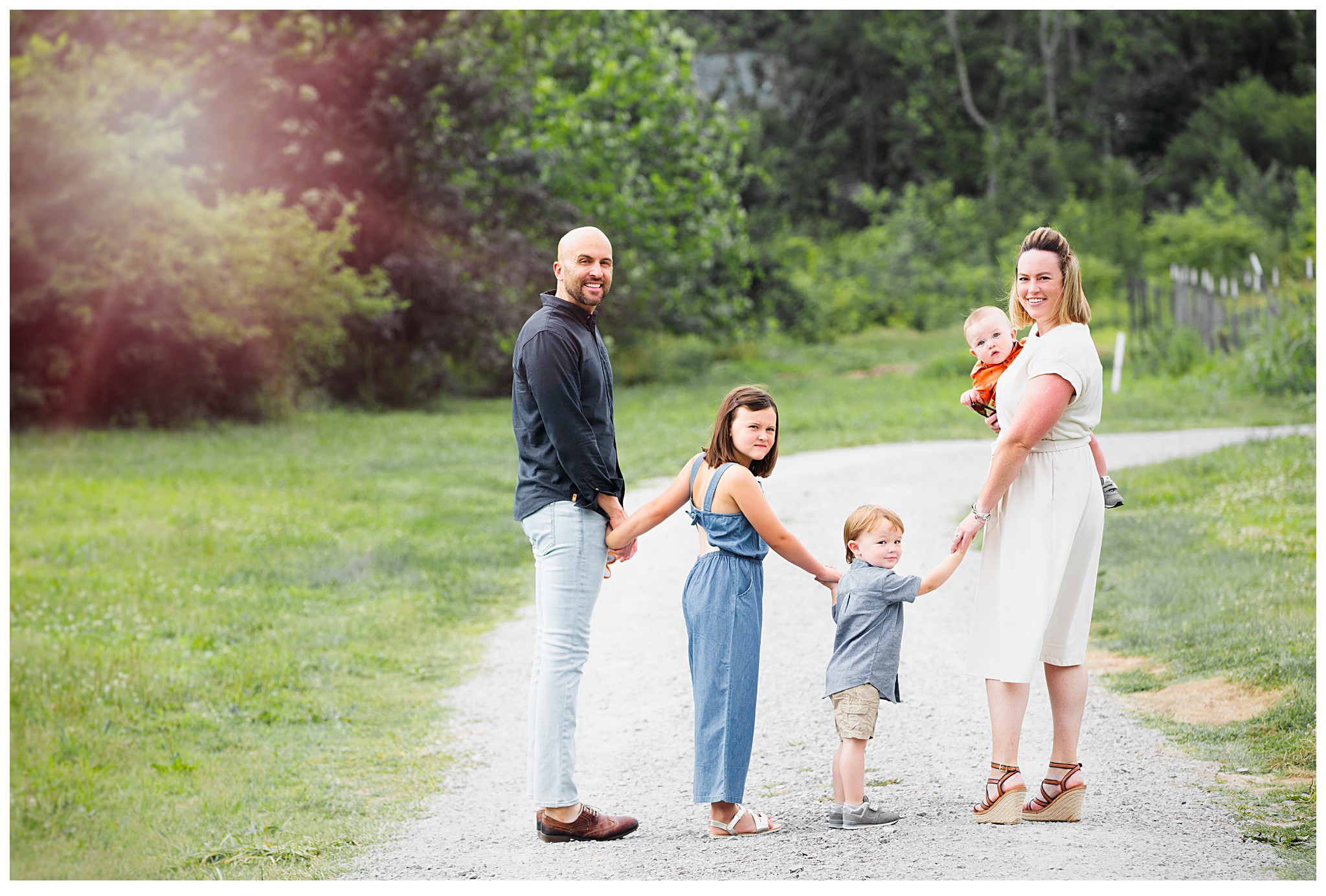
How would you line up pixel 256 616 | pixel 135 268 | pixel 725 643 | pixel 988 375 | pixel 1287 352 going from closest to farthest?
pixel 725 643 → pixel 988 375 → pixel 256 616 → pixel 1287 352 → pixel 135 268

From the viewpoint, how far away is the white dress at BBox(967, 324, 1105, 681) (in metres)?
4.34

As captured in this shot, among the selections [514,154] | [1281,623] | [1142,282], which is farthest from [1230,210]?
[1281,623]

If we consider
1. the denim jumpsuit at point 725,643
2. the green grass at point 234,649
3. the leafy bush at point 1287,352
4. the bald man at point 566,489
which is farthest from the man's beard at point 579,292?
the leafy bush at point 1287,352

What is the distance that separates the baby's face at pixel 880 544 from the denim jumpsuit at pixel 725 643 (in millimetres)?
366

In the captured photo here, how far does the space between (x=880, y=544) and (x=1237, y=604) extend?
4582 mm

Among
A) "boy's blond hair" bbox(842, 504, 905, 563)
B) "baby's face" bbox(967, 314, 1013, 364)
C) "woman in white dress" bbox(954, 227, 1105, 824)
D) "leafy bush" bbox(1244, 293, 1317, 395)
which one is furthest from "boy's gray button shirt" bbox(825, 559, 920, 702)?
"leafy bush" bbox(1244, 293, 1317, 395)

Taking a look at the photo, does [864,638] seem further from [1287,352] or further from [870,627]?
[1287,352]

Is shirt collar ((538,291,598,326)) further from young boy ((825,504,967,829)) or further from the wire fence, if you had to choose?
the wire fence

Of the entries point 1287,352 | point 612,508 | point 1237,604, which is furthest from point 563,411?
point 1287,352

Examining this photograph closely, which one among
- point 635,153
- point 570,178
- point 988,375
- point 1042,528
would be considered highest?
point 635,153

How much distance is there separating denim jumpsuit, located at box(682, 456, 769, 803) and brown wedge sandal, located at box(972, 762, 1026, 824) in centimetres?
90

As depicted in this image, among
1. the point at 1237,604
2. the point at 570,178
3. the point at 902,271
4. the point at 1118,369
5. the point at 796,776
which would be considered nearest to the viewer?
the point at 796,776

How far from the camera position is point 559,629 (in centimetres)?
448

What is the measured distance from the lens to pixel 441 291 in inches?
993
